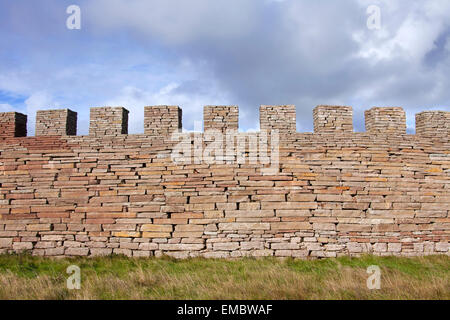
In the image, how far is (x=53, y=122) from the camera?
892cm

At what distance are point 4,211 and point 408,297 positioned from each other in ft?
29.2

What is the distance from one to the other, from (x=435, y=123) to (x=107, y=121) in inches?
340

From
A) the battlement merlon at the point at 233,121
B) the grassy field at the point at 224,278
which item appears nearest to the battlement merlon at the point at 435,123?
the battlement merlon at the point at 233,121

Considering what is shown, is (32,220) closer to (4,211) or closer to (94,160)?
(4,211)

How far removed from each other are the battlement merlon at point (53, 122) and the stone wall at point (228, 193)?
209 millimetres

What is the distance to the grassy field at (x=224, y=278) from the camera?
17.9 feet

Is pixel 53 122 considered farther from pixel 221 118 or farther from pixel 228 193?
pixel 228 193

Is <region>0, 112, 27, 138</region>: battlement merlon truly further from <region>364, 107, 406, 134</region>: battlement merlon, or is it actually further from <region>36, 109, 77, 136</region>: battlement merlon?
<region>364, 107, 406, 134</region>: battlement merlon

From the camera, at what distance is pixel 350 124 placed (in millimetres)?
8773

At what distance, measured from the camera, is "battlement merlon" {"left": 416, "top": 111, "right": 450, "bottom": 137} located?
8.91 metres

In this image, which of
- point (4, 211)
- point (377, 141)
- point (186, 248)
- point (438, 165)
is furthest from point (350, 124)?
point (4, 211)

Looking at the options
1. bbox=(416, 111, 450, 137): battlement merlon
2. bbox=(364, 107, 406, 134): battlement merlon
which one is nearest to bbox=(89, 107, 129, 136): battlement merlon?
bbox=(364, 107, 406, 134): battlement merlon
